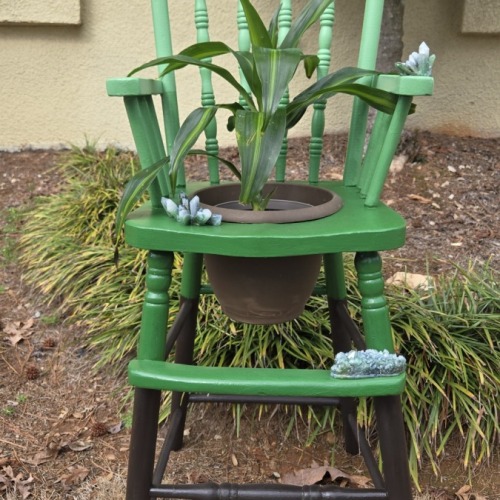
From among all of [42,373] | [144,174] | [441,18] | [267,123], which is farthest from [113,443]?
[441,18]

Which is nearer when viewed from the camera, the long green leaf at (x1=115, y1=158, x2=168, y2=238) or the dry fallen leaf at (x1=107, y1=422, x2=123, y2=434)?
the long green leaf at (x1=115, y1=158, x2=168, y2=238)

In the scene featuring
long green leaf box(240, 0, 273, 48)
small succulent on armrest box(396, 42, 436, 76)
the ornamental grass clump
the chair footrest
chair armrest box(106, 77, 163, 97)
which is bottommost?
the ornamental grass clump

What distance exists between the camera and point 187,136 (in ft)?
2.90

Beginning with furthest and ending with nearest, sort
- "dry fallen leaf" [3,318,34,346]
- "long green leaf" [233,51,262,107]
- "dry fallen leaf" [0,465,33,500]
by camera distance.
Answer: "dry fallen leaf" [3,318,34,346] < "dry fallen leaf" [0,465,33,500] < "long green leaf" [233,51,262,107]

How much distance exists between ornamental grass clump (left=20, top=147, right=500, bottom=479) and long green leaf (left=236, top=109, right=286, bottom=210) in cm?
71

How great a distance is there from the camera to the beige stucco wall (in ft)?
8.71

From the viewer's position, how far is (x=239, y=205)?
1057mm

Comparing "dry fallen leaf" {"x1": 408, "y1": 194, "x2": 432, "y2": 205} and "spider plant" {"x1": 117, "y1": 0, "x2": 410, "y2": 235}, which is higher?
"spider plant" {"x1": 117, "y1": 0, "x2": 410, "y2": 235}

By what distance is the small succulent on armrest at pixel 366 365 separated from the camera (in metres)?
0.84

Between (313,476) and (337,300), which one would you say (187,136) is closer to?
(337,300)

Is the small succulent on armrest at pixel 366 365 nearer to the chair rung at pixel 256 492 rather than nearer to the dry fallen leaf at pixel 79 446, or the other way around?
the chair rung at pixel 256 492

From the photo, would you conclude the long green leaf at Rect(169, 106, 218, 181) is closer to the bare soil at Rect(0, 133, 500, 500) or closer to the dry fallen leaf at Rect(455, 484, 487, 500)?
the bare soil at Rect(0, 133, 500, 500)

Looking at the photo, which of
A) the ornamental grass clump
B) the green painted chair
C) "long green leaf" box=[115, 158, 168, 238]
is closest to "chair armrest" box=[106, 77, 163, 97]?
the green painted chair

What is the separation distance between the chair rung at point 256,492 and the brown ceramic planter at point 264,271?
0.27 metres
